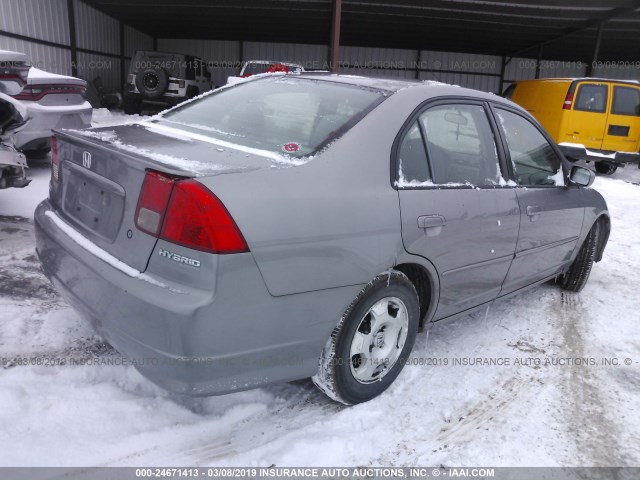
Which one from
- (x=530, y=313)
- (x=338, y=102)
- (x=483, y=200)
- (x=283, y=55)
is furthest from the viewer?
(x=283, y=55)

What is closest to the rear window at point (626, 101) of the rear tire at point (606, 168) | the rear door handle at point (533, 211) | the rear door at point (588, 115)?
the rear door at point (588, 115)

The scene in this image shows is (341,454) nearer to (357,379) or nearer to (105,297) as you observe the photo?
(357,379)

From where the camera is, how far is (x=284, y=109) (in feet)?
8.71

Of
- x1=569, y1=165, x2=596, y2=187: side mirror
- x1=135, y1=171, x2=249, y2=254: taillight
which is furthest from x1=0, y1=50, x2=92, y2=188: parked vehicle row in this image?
x1=569, y1=165, x2=596, y2=187: side mirror

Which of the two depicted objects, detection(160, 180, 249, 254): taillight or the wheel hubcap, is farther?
the wheel hubcap

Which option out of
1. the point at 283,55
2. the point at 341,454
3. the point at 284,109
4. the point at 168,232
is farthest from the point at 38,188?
the point at 283,55

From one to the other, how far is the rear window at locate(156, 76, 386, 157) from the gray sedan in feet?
0.04

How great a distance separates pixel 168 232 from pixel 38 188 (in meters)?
4.82

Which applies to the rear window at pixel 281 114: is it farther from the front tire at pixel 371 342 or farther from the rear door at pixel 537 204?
the rear door at pixel 537 204

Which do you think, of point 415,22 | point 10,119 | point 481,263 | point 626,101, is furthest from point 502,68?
point 481,263

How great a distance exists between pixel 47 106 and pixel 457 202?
17.1 ft

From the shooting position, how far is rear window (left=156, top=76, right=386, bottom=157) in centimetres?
235

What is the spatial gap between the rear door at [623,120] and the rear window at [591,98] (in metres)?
0.18

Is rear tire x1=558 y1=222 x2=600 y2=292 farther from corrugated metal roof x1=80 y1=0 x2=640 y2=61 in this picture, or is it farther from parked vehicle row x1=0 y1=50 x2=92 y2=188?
corrugated metal roof x1=80 y1=0 x2=640 y2=61
